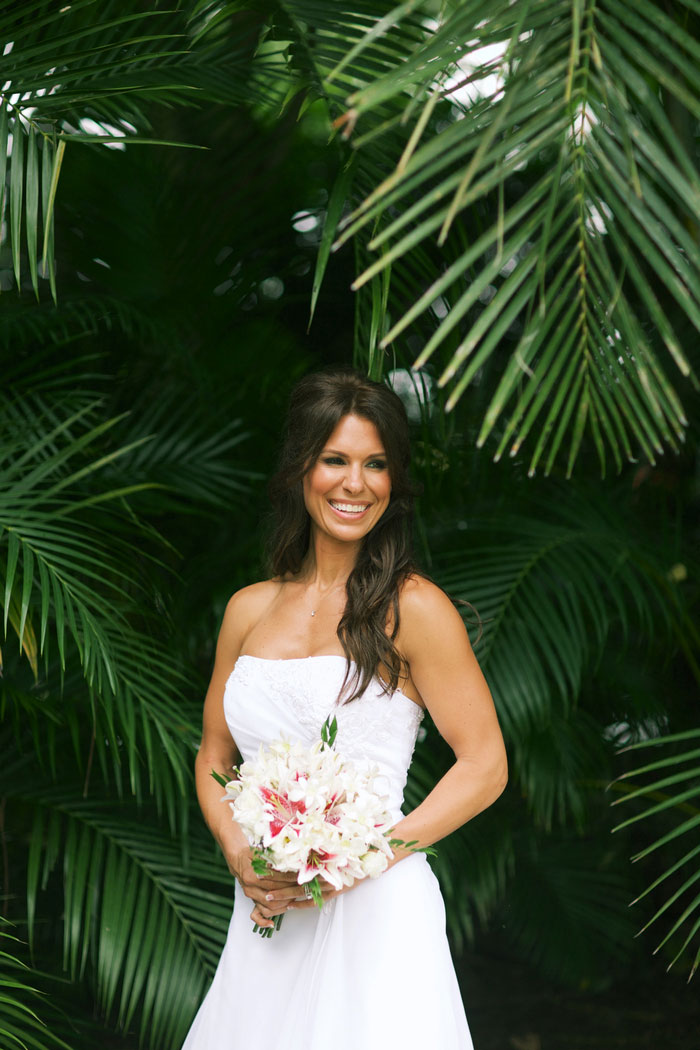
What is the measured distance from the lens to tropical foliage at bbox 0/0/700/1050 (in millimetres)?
2408

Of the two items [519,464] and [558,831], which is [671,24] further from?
[558,831]

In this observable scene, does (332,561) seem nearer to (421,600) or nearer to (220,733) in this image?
(421,600)

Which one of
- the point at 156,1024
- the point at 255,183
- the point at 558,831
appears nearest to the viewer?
the point at 156,1024

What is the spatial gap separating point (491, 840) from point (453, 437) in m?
1.23

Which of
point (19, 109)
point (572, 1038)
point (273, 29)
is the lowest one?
point (572, 1038)

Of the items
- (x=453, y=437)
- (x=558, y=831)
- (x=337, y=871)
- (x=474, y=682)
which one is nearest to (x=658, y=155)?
(x=474, y=682)

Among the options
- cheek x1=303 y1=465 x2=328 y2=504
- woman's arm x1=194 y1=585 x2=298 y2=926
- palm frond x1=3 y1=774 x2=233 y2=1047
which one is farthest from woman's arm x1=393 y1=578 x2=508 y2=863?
palm frond x1=3 y1=774 x2=233 y2=1047

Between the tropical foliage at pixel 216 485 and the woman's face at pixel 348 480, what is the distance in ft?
1.03

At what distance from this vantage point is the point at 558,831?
3812 millimetres

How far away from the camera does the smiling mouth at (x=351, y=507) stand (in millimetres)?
2014

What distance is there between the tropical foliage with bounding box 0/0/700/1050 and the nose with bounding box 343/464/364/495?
375 mm

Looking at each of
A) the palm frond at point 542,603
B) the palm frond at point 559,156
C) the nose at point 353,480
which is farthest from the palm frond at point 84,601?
the palm frond at point 559,156

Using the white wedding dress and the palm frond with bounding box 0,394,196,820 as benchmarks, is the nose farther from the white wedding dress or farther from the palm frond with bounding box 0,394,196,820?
the palm frond with bounding box 0,394,196,820

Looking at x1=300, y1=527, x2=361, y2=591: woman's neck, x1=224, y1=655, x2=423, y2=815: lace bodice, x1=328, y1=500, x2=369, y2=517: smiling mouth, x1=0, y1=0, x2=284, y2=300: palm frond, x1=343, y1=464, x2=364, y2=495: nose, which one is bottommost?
x1=224, y1=655, x2=423, y2=815: lace bodice
